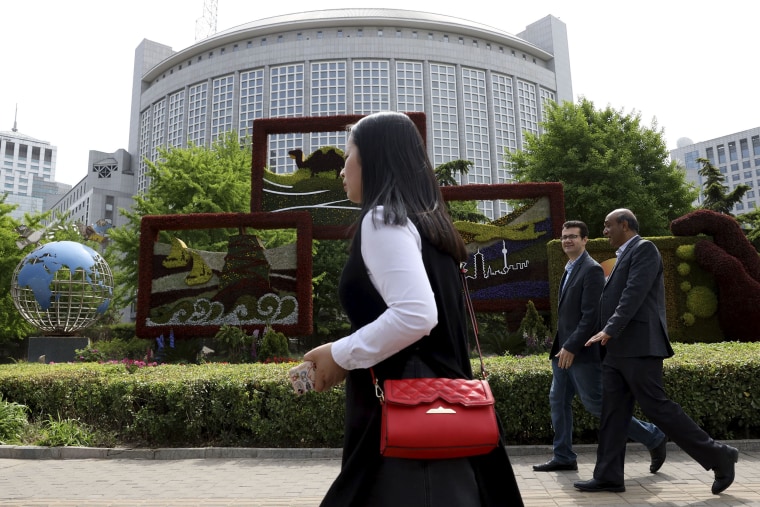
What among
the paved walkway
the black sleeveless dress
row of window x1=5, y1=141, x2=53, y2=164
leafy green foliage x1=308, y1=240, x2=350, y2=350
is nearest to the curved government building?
leafy green foliage x1=308, y1=240, x2=350, y2=350

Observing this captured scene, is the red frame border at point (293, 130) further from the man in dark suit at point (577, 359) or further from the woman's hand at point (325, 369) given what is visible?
the woman's hand at point (325, 369)

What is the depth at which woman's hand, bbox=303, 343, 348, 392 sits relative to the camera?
157 centimetres

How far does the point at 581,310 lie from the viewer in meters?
5.02

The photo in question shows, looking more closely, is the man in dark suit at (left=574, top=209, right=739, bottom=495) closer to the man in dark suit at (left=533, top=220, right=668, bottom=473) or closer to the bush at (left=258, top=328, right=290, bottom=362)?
the man in dark suit at (left=533, top=220, right=668, bottom=473)

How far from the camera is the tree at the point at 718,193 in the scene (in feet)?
101

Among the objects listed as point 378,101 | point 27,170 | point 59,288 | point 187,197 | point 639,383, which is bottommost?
point 639,383

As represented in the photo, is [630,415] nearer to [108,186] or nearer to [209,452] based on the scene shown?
[209,452]

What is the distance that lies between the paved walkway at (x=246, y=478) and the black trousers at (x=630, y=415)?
0.29 m

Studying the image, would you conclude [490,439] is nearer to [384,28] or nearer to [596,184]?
[596,184]

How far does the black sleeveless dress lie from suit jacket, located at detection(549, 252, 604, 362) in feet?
11.3

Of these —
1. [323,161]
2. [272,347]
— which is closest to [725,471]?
[272,347]

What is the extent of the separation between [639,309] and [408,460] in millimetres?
3510

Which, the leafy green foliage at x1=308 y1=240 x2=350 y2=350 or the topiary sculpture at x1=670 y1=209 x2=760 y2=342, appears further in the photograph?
the leafy green foliage at x1=308 y1=240 x2=350 y2=350

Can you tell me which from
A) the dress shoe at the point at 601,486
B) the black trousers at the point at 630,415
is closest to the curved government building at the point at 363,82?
the black trousers at the point at 630,415
